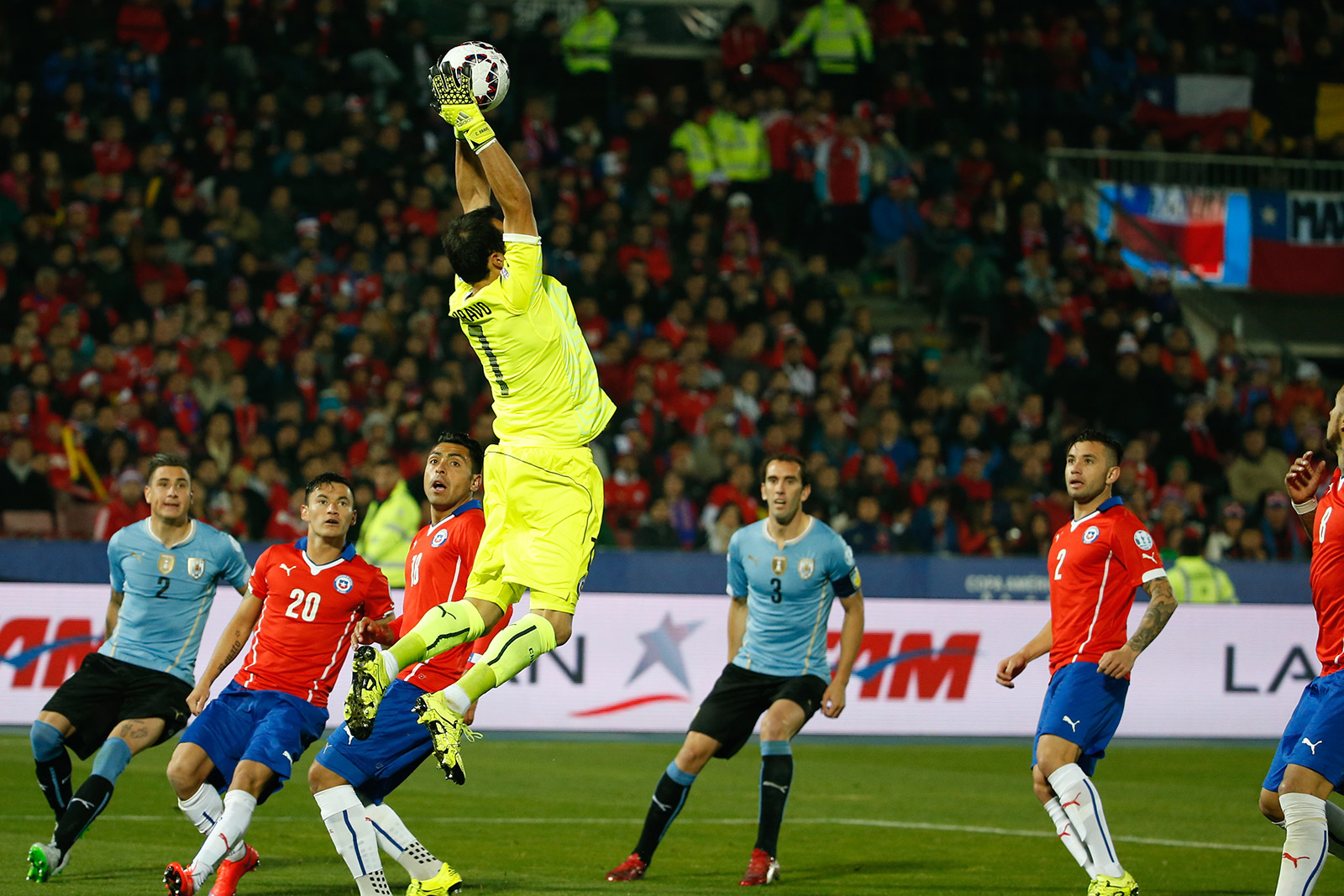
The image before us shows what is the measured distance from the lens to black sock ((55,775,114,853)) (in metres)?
8.12

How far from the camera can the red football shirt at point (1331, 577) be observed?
6.92 metres

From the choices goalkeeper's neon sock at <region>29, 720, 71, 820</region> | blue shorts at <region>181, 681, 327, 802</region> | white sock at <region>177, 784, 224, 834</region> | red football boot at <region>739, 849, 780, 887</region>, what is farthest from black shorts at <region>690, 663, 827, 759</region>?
goalkeeper's neon sock at <region>29, 720, 71, 820</region>

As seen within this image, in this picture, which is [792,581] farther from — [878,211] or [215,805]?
[878,211]

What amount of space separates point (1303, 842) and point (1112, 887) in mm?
968

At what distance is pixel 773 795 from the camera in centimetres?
899

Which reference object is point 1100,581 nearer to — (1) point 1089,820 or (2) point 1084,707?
(2) point 1084,707

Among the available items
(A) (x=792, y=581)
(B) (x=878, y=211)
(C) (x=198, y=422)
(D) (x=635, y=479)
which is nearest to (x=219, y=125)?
(C) (x=198, y=422)

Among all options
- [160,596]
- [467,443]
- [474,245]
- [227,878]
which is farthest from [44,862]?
[474,245]

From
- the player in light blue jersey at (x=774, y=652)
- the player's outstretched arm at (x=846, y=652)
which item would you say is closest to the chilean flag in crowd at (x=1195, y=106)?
the player in light blue jersey at (x=774, y=652)

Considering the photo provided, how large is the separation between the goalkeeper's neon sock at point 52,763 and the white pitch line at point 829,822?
54.3 inches

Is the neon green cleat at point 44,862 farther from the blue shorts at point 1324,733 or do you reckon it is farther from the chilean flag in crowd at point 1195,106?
the chilean flag in crowd at point 1195,106

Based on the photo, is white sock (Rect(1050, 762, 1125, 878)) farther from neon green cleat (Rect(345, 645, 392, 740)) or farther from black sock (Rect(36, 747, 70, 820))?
black sock (Rect(36, 747, 70, 820))

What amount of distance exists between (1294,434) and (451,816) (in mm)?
13572

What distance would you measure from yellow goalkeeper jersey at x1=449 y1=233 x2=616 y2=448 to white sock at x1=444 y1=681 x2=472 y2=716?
119cm
